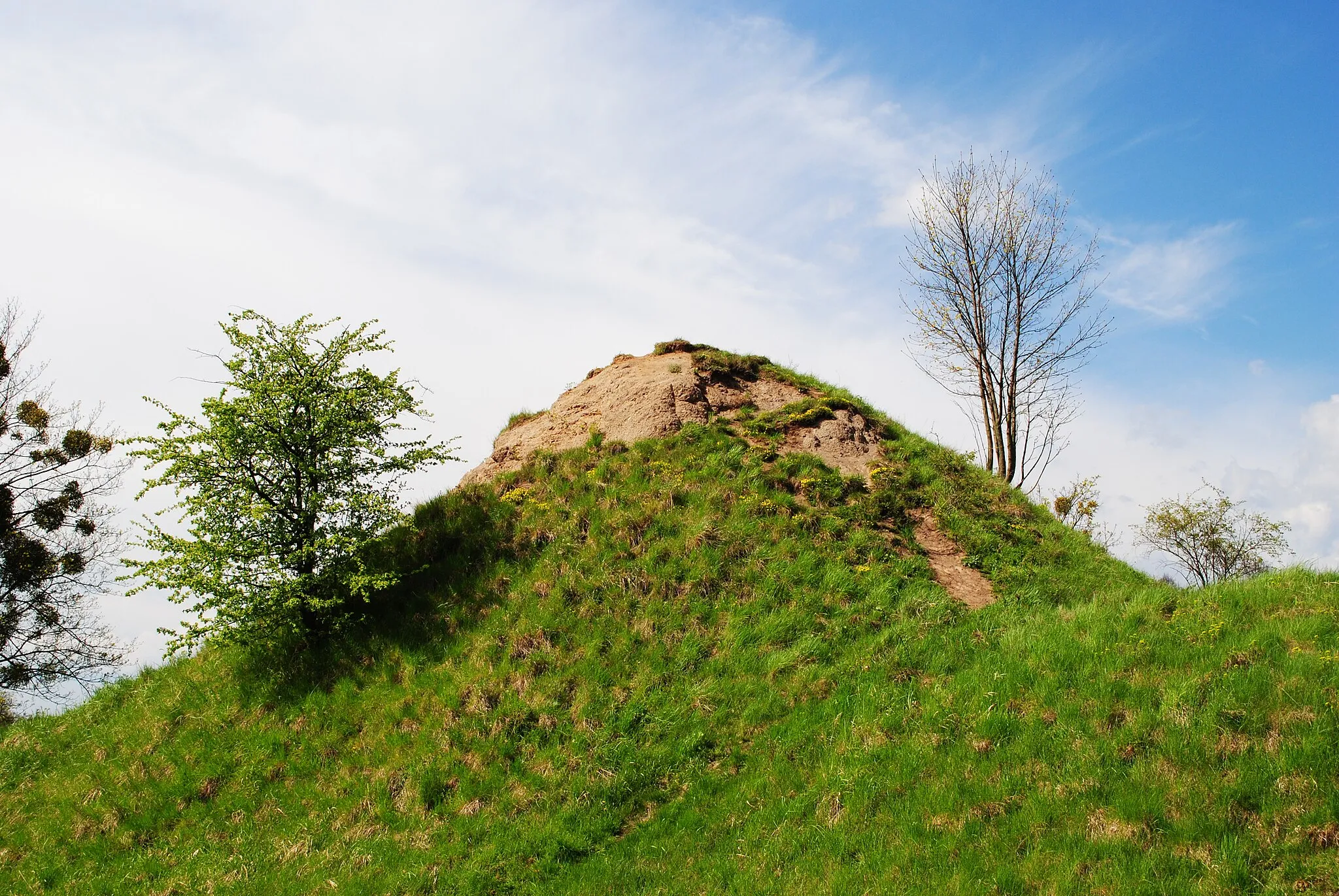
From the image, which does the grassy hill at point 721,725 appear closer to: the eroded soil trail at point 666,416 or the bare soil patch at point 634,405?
the eroded soil trail at point 666,416

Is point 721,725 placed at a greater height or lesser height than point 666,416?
lesser

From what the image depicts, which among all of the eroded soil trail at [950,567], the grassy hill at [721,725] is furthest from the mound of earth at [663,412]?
the eroded soil trail at [950,567]

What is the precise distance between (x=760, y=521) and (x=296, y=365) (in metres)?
10.7

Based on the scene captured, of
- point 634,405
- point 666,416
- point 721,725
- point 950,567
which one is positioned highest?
point 634,405

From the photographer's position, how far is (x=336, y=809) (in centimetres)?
1204

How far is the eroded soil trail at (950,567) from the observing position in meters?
15.2

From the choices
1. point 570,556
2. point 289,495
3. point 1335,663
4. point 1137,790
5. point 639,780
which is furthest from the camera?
point 570,556

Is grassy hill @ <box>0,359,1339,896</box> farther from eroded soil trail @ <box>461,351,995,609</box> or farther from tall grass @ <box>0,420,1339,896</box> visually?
eroded soil trail @ <box>461,351,995,609</box>

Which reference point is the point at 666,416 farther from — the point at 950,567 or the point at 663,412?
the point at 950,567

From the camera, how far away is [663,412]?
20609 mm

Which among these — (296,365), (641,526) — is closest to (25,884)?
(296,365)

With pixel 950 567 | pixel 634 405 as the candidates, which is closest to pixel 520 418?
pixel 634 405

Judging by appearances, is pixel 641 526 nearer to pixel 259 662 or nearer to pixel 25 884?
pixel 259 662

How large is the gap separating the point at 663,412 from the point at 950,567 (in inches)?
337
